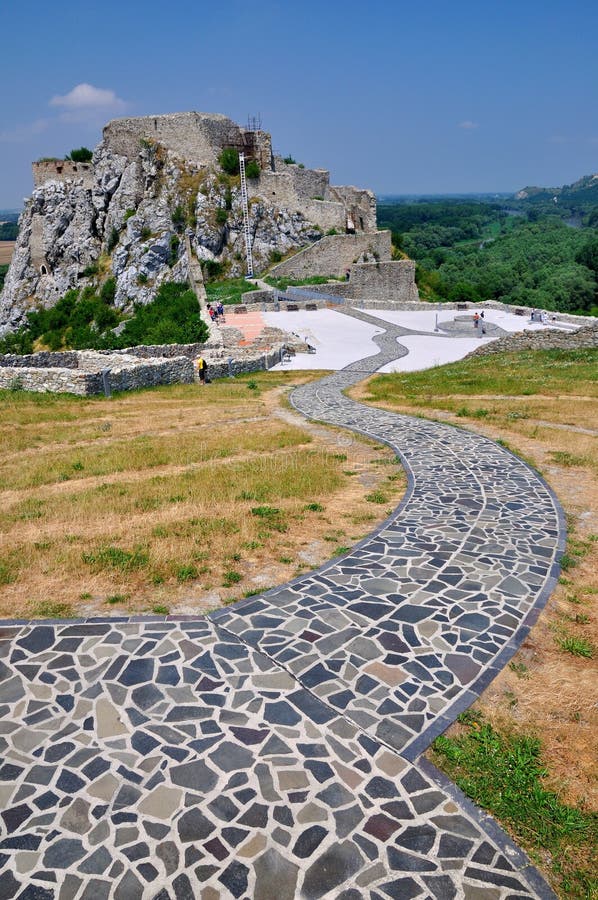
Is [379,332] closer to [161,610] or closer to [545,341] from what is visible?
[545,341]

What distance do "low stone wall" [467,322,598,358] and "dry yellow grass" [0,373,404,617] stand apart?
13.8 m

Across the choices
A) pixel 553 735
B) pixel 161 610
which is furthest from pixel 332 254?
pixel 553 735

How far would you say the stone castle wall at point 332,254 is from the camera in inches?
1639

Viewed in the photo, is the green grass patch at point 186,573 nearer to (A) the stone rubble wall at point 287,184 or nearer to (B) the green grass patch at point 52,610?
(B) the green grass patch at point 52,610

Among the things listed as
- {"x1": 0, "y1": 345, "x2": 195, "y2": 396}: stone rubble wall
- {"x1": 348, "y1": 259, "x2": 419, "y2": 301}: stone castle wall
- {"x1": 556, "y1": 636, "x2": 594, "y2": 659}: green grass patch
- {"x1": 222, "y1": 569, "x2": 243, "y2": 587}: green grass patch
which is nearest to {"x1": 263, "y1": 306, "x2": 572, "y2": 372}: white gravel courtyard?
{"x1": 348, "y1": 259, "x2": 419, "y2": 301}: stone castle wall

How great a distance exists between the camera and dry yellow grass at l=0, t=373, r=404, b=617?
614cm

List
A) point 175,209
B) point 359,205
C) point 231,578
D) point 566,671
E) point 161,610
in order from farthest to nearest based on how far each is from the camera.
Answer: point 359,205 < point 175,209 < point 231,578 < point 161,610 < point 566,671

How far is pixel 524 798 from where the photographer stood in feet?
11.6

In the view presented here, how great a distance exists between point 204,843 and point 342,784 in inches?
35.8

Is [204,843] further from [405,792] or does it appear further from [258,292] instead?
[258,292]

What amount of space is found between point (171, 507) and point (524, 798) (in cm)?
590

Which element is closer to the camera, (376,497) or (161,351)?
(376,497)

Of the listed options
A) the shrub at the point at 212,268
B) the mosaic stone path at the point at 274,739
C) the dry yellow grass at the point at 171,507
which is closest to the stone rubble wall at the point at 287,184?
the shrub at the point at 212,268

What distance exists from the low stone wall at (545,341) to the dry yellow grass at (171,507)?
45.1 feet
